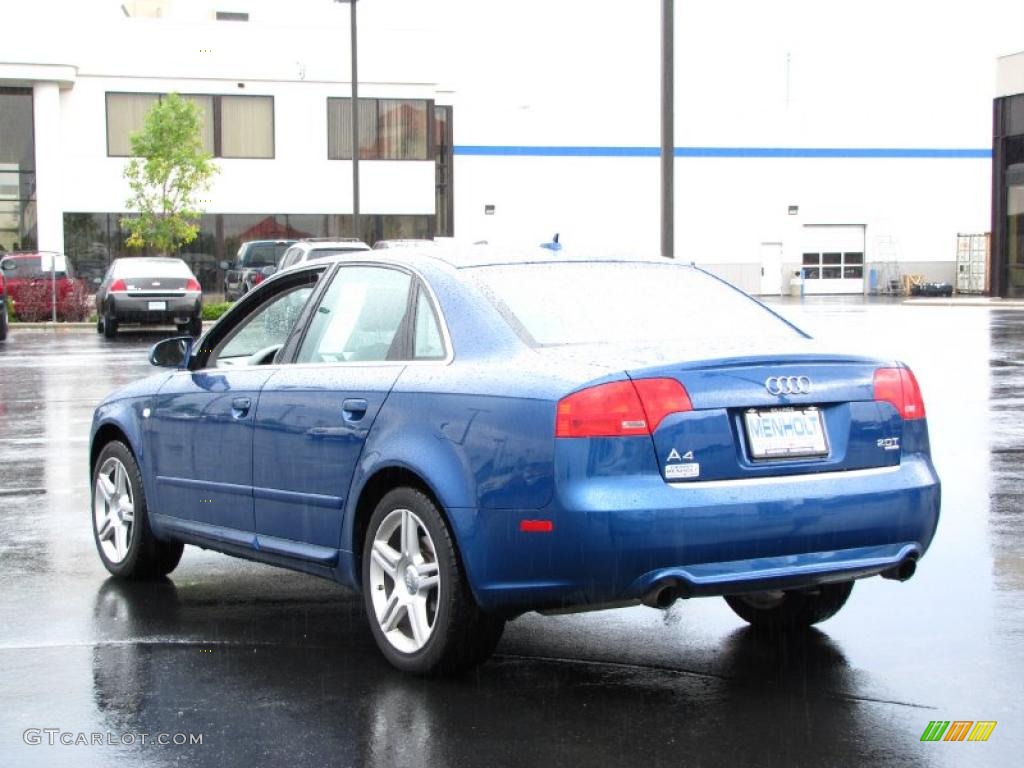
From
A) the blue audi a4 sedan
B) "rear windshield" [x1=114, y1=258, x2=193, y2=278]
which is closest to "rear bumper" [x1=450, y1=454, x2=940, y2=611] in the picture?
the blue audi a4 sedan

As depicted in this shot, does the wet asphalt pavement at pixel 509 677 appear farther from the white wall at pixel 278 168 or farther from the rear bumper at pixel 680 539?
the white wall at pixel 278 168

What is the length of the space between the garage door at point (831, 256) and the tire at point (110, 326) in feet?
134

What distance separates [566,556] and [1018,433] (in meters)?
9.28

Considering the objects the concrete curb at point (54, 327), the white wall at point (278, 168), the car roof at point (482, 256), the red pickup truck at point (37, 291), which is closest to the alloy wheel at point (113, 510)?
the car roof at point (482, 256)

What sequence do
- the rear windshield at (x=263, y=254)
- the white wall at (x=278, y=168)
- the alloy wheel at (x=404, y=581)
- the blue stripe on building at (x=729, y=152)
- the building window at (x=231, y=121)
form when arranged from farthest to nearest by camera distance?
1. the blue stripe on building at (x=729, y=152)
2. the building window at (x=231, y=121)
3. the white wall at (x=278, y=168)
4. the rear windshield at (x=263, y=254)
5. the alloy wheel at (x=404, y=581)

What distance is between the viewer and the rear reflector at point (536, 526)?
509 centimetres

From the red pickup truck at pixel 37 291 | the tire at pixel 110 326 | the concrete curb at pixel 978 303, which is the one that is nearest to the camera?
the tire at pixel 110 326

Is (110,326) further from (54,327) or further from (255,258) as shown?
(255,258)

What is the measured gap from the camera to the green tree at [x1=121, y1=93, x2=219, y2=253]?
4619 cm

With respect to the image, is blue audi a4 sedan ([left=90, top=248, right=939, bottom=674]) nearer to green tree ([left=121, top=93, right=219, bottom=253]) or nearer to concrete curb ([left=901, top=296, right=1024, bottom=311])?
green tree ([left=121, top=93, right=219, bottom=253])

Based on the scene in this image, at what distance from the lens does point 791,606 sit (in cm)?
634

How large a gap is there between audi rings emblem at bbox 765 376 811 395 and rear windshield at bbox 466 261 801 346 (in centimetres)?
49

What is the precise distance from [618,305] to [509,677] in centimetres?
152

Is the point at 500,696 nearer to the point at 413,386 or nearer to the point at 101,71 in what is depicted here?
the point at 413,386
